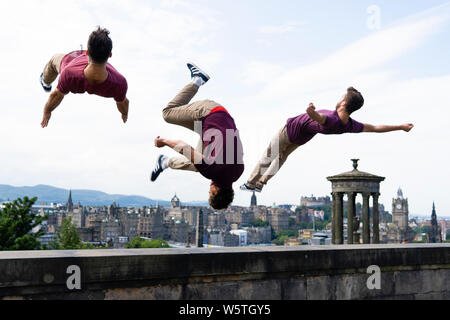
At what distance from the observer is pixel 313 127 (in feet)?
21.1

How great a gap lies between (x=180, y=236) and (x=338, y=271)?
629ft

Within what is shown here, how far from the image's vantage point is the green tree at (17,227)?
3956 cm

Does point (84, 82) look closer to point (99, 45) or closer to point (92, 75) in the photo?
point (92, 75)

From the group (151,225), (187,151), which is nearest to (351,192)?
(187,151)

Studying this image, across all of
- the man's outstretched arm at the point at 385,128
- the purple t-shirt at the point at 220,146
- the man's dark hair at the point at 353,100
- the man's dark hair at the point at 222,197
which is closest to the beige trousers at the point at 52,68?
the purple t-shirt at the point at 220,146

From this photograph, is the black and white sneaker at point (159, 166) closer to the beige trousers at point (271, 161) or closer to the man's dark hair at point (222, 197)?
the man's dark hair at point (222, 197)

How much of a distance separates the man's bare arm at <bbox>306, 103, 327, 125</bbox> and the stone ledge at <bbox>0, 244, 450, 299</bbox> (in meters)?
2.00

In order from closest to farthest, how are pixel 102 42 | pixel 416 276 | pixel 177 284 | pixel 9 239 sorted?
pixel 102 42
pixel 177 284
pixel 416 276
pixel 9 239

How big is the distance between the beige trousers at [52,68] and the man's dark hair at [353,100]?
3.69 metres

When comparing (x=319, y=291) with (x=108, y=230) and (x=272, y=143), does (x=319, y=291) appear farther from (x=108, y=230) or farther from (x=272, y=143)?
(x=108, y=230)

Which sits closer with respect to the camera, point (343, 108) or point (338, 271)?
point (343, 108)

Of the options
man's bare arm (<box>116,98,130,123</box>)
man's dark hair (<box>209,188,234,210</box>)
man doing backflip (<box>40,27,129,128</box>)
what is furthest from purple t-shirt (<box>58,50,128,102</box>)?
man's dark hair (<box>209,188,234,210</box>)

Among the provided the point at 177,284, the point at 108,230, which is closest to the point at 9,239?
the point at 177,284
